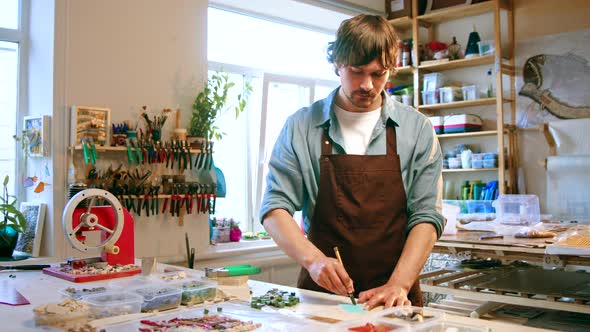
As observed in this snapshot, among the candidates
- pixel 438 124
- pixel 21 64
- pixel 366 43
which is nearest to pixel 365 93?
pixel 366 43

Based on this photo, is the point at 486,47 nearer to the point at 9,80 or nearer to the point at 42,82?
the point at 42,82

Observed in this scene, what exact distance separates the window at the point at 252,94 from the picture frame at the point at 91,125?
1.28 m

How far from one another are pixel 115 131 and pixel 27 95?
67 centimetres

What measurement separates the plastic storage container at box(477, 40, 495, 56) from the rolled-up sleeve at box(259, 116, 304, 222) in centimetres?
389

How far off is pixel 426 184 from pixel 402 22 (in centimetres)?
441

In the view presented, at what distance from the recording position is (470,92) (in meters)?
5.48

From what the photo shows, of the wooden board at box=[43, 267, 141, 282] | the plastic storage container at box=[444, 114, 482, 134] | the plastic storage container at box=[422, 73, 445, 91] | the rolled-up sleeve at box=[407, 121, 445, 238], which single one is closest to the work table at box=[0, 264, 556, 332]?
the wooden board at box=[43, 267, 141, 282]

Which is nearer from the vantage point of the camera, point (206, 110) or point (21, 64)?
point (21, 64)

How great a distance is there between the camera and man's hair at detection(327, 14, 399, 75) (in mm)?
1800

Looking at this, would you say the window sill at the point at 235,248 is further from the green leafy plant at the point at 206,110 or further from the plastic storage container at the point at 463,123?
the plastic storage container at the point at 463,123

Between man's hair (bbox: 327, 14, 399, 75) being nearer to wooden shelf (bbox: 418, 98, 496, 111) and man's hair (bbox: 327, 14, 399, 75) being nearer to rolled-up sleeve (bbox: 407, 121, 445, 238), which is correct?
rolled-up sleeve (bbox: 407, 121, 445, 238)

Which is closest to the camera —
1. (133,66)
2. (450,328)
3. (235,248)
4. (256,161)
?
(450,328)

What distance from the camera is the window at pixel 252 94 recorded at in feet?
15.9

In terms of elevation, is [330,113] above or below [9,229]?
above
